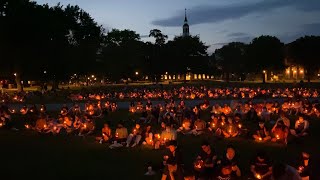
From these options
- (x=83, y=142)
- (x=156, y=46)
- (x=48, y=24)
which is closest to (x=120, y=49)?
(x=156, y=46)

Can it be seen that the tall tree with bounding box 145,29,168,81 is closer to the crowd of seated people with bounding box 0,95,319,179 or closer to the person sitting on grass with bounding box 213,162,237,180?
the crowd of seated people with bounding box 0,95,319,179

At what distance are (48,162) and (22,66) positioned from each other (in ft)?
153

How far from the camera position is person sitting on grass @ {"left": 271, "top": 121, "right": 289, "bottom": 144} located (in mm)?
17266

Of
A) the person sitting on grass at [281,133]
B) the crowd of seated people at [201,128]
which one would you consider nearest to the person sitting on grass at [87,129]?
the crowd of seated people at [201,128]

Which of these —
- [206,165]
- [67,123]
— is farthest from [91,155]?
[67,123]

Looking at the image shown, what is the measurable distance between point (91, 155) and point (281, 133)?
304 inches

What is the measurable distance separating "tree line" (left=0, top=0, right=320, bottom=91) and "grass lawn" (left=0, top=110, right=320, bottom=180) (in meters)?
39.8

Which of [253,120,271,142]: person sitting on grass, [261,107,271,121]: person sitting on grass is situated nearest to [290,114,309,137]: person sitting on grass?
[253,120,271,142]: person sitting on grass

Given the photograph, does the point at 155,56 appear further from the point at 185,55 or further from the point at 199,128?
the point at 199,128

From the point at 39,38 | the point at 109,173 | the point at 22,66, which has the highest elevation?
the point at 39,38

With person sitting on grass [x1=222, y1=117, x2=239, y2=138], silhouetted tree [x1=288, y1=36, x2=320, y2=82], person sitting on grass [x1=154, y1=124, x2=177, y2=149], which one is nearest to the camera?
person sitting on grass [x1=154, y1=124, x2=177, y2=149]

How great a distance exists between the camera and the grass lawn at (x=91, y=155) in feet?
44.0

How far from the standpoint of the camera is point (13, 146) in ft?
60.0

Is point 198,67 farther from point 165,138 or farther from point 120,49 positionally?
point 165,138
